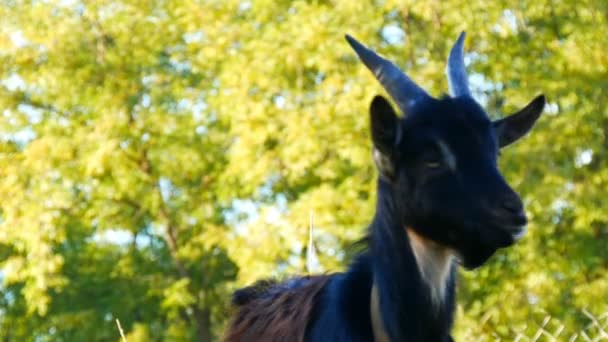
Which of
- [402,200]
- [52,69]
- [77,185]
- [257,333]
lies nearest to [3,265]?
[77,185]

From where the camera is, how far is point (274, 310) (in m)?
6.61

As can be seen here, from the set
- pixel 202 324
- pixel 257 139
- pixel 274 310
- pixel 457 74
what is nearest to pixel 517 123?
pixel 457 74

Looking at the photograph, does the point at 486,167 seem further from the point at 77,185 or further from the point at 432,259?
the point at 77,185

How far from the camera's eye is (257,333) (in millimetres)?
6574

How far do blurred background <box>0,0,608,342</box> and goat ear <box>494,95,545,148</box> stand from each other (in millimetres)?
9163

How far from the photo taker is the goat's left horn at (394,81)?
5734 millimetres

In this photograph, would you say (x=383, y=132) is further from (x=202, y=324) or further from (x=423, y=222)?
(x=202, y=324)

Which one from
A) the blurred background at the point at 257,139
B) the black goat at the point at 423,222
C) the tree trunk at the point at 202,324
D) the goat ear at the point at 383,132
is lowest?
the tree trunk at the point at 202,324

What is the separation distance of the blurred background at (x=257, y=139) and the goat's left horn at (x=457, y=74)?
8.68 m

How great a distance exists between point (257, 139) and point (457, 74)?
42.7ft

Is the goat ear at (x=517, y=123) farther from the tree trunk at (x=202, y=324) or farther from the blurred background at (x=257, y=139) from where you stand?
the tree trunk at (x=202, y=324)

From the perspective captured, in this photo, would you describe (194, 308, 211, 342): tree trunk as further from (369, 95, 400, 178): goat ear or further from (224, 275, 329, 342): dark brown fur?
(369, 95, 400, 178): goat ear

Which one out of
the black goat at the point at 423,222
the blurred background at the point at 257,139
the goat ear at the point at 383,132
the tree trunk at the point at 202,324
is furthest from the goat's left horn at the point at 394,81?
the tree trunk at the point at 202,324

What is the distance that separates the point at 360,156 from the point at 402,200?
1263 centimetres
